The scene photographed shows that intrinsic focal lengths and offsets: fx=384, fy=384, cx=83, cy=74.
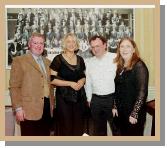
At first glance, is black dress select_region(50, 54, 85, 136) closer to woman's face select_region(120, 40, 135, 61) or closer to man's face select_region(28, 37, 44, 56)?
man's face select_region(28, 37, 44, 56)

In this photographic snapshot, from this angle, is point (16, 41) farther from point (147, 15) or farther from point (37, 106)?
point (147, 15)

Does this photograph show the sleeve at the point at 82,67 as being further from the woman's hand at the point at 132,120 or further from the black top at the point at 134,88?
the woman's hand at the point at 132,120

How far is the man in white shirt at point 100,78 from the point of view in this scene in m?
2.96

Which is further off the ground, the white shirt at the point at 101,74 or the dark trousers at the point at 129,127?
the white shirt at the point at 101,74

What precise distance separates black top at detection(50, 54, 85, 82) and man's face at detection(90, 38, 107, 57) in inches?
5.5

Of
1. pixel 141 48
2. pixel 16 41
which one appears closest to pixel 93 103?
pixel 141 48

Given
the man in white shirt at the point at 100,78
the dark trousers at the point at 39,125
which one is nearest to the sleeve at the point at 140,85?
the man in white shirt at the point at 100,78

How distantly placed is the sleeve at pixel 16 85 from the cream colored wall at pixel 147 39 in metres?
0.05

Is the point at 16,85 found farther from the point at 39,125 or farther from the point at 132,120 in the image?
the point at 132,120

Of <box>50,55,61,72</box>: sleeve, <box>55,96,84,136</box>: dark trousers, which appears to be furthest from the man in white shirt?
<box>50,55,61,72</box>: sleeve

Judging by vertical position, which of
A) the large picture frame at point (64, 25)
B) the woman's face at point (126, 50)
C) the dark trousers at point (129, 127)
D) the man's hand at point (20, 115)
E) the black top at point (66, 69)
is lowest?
the dark trousers at point (129, 127)

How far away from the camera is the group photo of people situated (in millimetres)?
2922

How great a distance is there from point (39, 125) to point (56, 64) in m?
0.48

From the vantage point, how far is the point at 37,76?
2.92 metres
